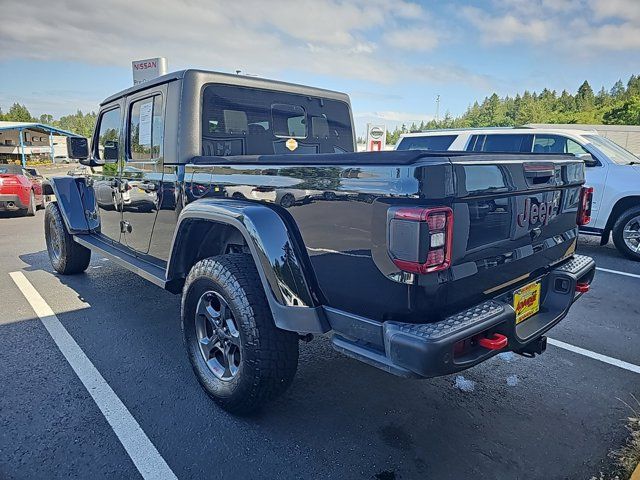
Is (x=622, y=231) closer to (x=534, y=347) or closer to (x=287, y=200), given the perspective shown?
(x=534, y=347)

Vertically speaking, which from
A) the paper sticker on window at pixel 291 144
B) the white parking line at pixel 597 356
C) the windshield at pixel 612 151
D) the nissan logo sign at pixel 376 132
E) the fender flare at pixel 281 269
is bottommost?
the white parking line at pixel 597 356

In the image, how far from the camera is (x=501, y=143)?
24.3ft

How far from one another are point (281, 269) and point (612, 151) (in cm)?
700

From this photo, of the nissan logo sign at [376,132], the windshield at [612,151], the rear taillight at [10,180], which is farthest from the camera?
the nissan logo sign at [376,132]

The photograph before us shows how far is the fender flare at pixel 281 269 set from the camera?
2143mm

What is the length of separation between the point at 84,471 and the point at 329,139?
3166 millimetres

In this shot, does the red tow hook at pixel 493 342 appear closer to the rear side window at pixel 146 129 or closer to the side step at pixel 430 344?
the side step at pixel 430 344

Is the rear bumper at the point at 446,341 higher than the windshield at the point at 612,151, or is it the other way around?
the windshield at the point at 612,151

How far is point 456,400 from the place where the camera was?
9.15ft

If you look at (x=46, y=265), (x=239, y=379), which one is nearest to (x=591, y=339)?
(x=239, y=379)

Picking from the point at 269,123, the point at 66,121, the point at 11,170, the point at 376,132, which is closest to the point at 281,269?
the point at 269,123

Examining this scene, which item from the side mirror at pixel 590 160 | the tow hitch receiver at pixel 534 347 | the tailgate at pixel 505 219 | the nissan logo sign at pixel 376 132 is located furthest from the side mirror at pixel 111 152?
the nissan logo sign at pixel 376 132

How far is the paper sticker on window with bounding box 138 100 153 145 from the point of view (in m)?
3.45

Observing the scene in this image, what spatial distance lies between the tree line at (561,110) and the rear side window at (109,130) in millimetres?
39741
